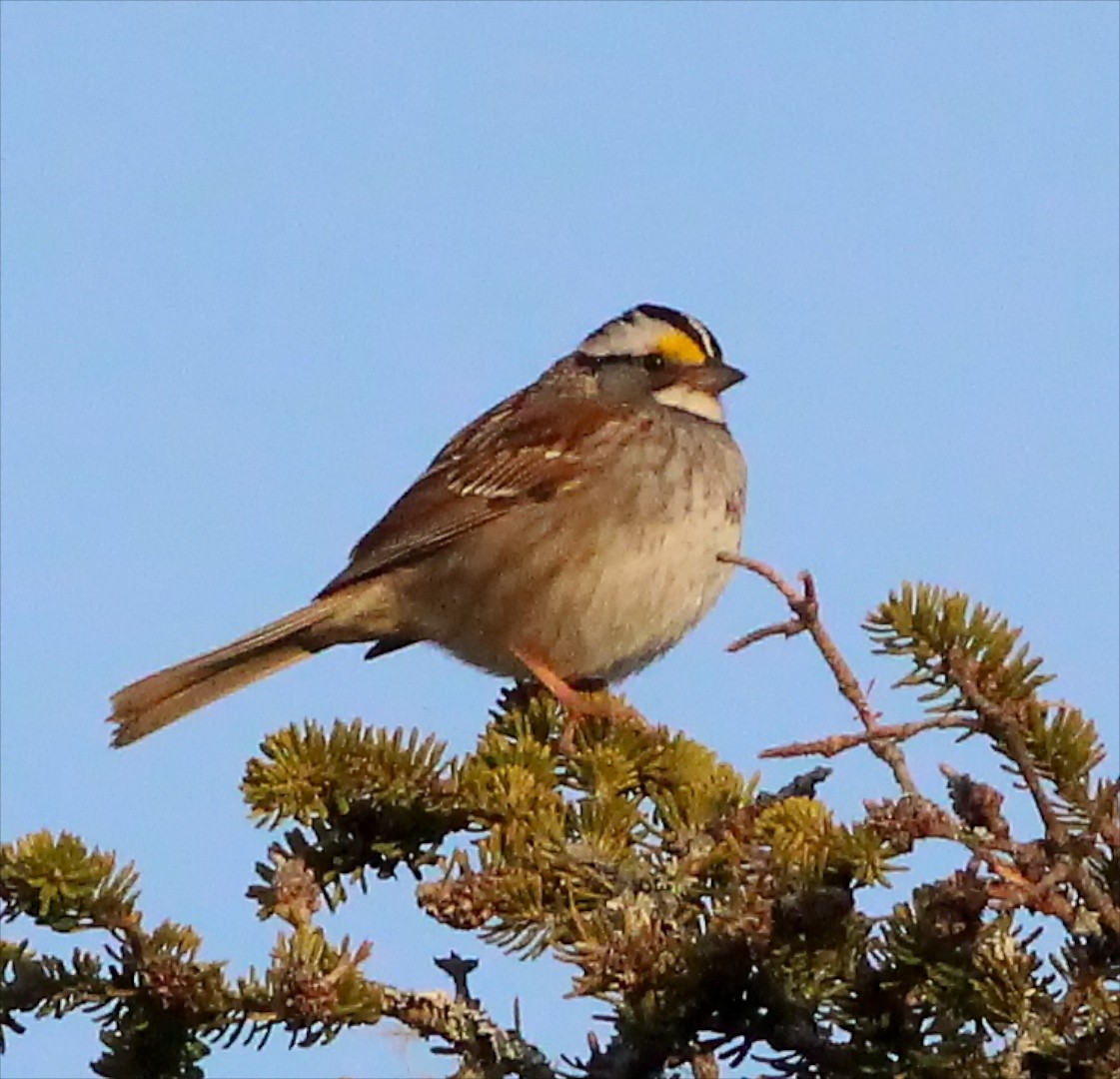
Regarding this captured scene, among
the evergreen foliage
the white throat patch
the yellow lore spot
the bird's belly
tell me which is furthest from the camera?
the yellow lore spot

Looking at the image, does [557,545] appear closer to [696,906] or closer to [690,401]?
[690,401]

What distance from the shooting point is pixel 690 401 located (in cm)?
700

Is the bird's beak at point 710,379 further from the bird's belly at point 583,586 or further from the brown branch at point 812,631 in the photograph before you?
the brown branch at point 812,631

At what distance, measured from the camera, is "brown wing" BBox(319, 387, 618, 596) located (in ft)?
21.9

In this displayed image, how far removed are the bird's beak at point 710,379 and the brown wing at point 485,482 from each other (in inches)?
12.8

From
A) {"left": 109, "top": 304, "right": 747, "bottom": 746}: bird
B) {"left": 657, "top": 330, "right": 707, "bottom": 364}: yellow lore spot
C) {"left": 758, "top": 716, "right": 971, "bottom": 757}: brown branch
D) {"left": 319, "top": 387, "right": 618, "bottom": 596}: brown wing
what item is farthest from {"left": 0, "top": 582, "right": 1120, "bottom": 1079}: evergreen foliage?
{"left": 657, "top": 330, "right": 707, "bottom": 364}: yellow lore spot

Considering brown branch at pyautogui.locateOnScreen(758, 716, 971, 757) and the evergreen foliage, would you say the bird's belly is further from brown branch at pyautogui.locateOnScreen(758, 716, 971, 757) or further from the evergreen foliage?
brown branch at pyautogui.locateOnScreen(758, 716, 971, 757)

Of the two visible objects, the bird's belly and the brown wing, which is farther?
the brown wing

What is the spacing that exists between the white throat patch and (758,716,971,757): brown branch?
174 inches

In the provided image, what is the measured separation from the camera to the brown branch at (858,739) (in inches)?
99.7

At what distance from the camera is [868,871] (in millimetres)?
2748

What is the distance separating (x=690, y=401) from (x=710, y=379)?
0.12 metres

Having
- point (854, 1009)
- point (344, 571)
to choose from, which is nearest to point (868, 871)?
point (854, 1009)

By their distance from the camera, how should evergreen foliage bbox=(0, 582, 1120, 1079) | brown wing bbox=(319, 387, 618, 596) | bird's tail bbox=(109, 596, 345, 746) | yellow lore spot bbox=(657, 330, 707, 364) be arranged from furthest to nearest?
yellow lore spot bbox=(657, 330, 707, 364), brown wing bbox=(319, 387, 618, 596), bird's tail bbox=(109, 596, 345, 746), evergreen foliage bbox=(0, 582, 1120, 1079)
